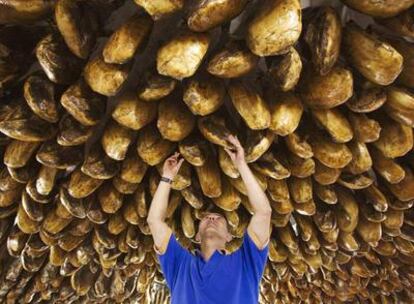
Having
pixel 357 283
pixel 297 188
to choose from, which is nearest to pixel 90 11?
pixel 297 188

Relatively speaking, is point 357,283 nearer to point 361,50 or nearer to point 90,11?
point 361,50

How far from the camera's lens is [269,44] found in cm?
62

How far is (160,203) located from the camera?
93 cm

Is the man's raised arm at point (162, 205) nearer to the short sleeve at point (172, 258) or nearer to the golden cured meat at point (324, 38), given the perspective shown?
the short sleeve at point (172, 258)

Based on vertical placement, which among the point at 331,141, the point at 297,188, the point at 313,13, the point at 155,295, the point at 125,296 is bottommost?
the point at 155,295

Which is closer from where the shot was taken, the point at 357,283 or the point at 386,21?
the point at 386,21

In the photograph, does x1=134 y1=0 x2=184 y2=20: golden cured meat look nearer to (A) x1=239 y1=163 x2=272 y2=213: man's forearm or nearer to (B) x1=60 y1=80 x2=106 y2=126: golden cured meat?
(B) x1=60 y1=80 x2=106 y2=126: golden cured meat

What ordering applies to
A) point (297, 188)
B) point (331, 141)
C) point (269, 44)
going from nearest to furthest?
point (269, 44)
point (331, 141)
point (297, 188)

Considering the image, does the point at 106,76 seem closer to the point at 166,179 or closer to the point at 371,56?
the point at 166,179

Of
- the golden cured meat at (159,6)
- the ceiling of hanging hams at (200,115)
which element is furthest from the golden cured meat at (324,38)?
the golden cured meat at (159,6)

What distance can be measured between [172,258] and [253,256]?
0.18 meters

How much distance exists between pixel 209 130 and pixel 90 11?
263mm

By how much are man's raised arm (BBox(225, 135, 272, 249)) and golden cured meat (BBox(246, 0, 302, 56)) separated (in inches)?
8.2

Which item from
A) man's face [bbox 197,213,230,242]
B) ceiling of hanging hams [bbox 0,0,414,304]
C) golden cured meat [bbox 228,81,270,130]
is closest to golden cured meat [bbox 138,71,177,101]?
ceiling of hanging hams [bbox 0,0,414,304]
